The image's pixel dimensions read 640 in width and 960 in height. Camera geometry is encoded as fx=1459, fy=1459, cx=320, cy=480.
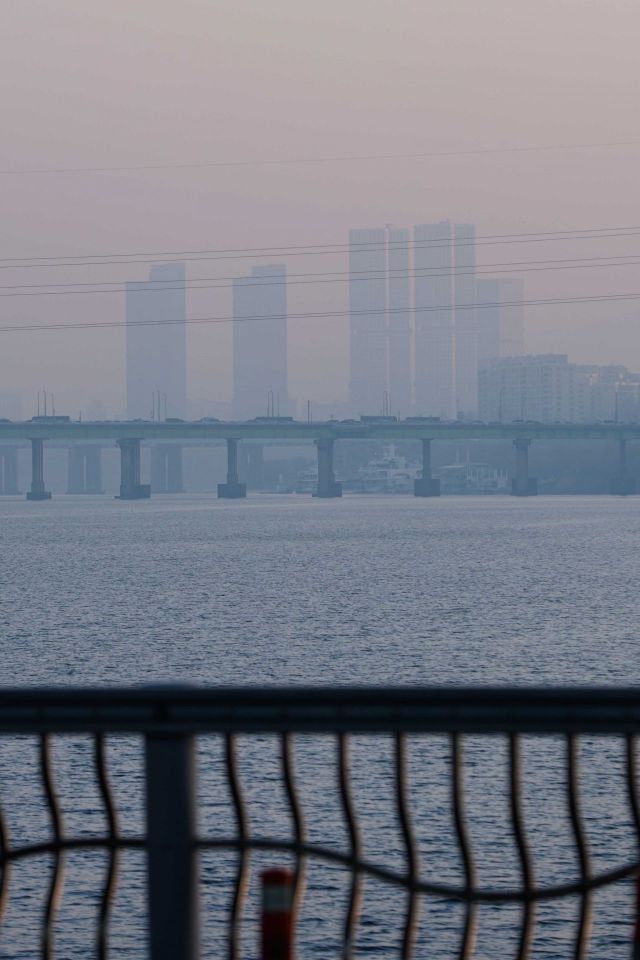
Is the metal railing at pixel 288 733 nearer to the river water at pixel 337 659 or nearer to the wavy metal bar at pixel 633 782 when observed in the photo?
the wavy metal bar at pixel 633 782

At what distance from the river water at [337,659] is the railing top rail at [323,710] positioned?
10953 millimetres

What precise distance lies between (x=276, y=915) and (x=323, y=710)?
725 millimetres

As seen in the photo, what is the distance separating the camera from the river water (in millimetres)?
20188

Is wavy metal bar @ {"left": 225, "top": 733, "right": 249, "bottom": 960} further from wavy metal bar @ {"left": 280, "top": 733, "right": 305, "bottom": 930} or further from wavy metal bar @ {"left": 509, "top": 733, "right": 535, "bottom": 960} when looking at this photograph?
wavy metal bar @ {"left": 509, "top": 733, "right": 535, "bottom": 960}

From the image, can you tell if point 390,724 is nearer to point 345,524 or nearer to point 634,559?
point 634,559

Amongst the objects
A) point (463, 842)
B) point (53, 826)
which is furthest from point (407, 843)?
point (53, 826)

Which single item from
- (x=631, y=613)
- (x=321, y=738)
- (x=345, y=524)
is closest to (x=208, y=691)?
(x=321, y=738)

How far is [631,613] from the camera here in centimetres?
7006

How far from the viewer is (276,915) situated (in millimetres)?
4410

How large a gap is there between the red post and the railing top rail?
58cm

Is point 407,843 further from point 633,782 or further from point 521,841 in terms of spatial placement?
point 633,782

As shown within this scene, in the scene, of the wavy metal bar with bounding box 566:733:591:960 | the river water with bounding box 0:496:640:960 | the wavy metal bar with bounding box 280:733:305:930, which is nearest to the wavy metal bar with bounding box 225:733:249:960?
the wavy metal bar with bounding box 280:733:305:930

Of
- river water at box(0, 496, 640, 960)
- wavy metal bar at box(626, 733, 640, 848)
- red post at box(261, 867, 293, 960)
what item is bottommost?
A: river water at box(0, 496, 640, 960)

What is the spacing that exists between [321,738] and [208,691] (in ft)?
99.7
